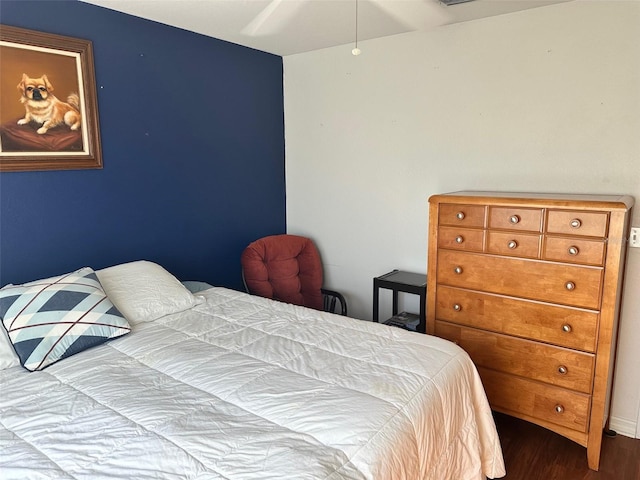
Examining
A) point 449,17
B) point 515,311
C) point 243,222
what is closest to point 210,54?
point 243,222

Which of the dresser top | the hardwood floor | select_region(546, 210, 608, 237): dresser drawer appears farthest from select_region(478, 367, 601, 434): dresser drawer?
the dresser top

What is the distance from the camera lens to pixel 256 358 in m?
1.90

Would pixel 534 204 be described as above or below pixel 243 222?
above

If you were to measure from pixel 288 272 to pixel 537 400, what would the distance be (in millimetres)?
1810

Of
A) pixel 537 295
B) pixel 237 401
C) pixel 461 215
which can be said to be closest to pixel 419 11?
pixel 461 215

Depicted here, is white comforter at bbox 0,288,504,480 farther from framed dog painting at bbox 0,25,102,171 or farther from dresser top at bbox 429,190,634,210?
framed dog painting at bbox 0,25,102,171

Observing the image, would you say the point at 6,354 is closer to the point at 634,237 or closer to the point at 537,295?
the point at 537,295

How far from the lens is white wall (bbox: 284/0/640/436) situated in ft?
7.88

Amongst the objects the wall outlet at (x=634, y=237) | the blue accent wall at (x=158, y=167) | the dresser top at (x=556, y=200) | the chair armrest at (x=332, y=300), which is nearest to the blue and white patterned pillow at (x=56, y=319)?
the blue accent wall at (x=158, y=167)

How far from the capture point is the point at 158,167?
2.85 m

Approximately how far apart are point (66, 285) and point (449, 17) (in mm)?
2515

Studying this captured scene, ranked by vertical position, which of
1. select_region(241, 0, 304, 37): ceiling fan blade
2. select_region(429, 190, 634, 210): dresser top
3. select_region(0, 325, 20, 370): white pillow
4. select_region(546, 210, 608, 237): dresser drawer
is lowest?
select_region(0, 325, 20, 370): white pillow

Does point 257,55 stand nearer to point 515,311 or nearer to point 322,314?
point 322,314

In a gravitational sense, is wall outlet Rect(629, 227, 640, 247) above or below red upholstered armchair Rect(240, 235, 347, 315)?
above
